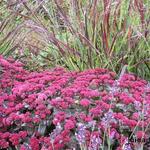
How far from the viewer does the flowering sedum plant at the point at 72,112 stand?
2.78 m

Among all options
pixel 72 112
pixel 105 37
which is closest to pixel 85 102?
pixel 72 112

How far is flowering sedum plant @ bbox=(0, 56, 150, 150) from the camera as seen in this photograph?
2777 millimetres

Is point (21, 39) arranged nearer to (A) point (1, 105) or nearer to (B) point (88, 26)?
(B) point (88, 26)

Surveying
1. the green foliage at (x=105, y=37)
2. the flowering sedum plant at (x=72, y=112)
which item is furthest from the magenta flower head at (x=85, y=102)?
the green foliage at (x=105, y=37)

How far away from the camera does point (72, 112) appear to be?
300 cm

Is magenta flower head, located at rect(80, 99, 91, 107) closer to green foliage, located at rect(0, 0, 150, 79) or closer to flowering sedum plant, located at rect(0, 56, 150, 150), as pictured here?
flowering sedum plant, located at rect(0, 56, 150, 150)

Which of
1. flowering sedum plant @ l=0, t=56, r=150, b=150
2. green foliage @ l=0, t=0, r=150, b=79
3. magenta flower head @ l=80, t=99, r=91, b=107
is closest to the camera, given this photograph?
flowering sedum plant @ l=0, t=56, r=150, b=150

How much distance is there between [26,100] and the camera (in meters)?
3.10

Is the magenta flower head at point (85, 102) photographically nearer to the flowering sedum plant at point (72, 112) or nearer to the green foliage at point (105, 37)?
the flowering sedum plant at point (72, 112)

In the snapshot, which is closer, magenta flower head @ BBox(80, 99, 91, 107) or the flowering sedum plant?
the flowering sedum plant

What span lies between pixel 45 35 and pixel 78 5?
0.49 metres

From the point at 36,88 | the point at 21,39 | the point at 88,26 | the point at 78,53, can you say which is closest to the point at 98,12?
the point at 88,26

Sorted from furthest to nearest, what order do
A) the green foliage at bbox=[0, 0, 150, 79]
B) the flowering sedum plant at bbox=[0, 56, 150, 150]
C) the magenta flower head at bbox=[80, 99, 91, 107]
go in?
the green foliage at bbox=[0, 0, 150, 79] → the magenta flower head at bbox=[80, 99, 91, 107] → the flowering sedum plant at bbox=[0, 56, 150, 150]

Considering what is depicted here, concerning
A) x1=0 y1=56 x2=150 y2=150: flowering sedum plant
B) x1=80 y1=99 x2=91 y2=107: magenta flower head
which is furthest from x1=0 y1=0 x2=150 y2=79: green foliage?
A: x1=80 y1=99 x2=91 y2=107: magenta flower head
